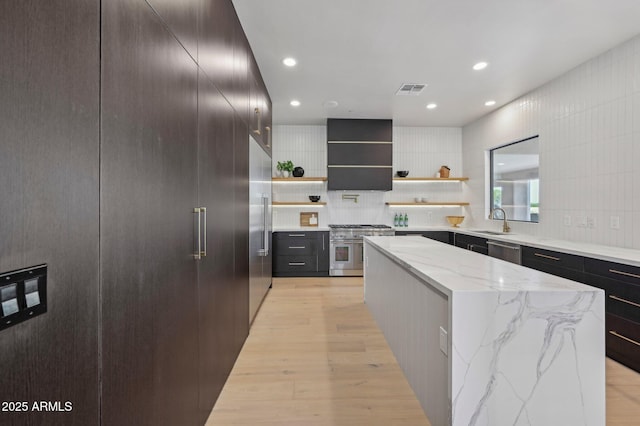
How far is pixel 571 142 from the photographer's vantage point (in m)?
3.44

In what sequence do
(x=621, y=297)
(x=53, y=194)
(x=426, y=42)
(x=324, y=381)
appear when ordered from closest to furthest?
(x=53, y=194)
(x=324, y=381)
(x=621, y=297)
(x=426, y=42)

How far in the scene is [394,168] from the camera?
19.5 ft

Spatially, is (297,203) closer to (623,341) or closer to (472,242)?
(472,242)

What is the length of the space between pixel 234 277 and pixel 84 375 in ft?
5.21

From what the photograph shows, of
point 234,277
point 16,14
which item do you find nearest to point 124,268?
point 16,14

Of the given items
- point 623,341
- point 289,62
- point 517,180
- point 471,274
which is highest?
point 289,62

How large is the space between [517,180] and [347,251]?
283 centimetres

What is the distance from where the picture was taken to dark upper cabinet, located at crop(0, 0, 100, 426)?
617 millimetres

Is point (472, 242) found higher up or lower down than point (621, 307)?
higher up

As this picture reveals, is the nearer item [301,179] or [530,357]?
[530,357]

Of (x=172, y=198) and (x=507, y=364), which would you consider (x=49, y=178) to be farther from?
(x=507, y=364)

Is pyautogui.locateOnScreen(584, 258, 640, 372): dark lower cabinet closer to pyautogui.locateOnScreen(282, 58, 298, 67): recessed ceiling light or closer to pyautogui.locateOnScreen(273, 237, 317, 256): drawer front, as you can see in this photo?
pyautogui.locateOnScreen(282, 58, 298, 67): recessed ceiling light

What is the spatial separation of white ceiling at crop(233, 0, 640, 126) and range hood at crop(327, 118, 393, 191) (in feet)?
3.35

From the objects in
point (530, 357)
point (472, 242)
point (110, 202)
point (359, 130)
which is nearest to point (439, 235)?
point (472, 242)
